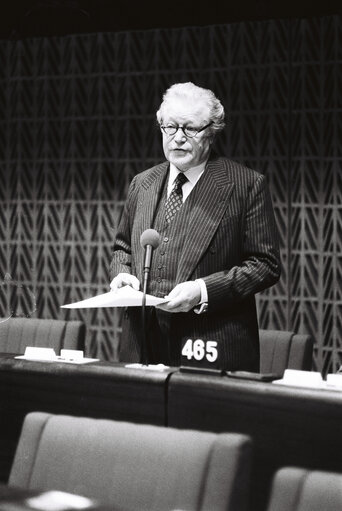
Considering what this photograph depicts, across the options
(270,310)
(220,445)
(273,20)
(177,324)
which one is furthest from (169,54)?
(220,445)

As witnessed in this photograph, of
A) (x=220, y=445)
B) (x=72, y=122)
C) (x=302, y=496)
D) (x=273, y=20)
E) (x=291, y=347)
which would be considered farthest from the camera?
(x=72, y=122)

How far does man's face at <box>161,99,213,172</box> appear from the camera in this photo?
3188 millimetres

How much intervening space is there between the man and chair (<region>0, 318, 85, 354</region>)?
3.29 feet

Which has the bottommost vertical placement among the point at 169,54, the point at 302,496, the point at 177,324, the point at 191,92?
the point at 302,496

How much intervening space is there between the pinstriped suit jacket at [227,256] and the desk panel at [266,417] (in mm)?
629

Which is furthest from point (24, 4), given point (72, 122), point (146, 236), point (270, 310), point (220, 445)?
point (220, 445)

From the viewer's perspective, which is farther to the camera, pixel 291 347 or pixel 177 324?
pixel 291 347

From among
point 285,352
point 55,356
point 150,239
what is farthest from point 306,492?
point 285,352

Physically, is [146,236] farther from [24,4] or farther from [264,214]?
[24,4]

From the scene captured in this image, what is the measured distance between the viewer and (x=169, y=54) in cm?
615

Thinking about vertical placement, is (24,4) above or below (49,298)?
above

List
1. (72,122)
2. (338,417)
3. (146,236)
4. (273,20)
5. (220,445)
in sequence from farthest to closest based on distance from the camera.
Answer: (72,122) → (273,20) → (146,236) → (338,417) → (220,445)

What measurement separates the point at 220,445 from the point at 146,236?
3.42ft

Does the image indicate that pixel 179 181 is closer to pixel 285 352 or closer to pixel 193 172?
pixel 193 172
